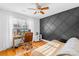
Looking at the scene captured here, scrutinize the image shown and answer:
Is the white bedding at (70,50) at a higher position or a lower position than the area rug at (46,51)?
higher

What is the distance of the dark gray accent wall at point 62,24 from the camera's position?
2.45 meters

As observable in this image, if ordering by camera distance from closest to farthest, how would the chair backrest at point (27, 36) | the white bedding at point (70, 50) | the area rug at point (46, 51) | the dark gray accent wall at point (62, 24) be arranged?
1. the white bedding at point (70, 50)
2. the area rug at point (46, 51)
3. the dark gray accent wall at point (62, 24)
4. the chair backrest at point (27, 36)

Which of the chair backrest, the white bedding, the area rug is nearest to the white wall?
the chair backrest

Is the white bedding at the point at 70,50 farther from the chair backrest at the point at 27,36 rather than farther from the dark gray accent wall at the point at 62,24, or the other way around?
the chair backrest at the point at 27,36

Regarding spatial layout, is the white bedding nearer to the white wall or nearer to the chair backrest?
the chair backrest

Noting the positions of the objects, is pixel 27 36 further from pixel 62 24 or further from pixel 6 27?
pixel 62 24

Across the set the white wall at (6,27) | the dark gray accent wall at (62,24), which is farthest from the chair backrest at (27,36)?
the dark gray accent wall at (62,24)

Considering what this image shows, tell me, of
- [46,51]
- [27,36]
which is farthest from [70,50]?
[27,36]

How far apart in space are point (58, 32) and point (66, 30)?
0.38m

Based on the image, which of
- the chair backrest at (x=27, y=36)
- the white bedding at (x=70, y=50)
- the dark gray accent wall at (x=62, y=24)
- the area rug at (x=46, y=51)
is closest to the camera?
the white bedding at (x=70, y=50)

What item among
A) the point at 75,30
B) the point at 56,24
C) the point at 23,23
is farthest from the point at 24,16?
the point at 75,30

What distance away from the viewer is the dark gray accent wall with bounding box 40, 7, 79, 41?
2451 mm

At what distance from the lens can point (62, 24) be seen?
2.77 meters

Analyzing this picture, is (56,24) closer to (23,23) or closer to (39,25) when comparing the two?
(39,25)
